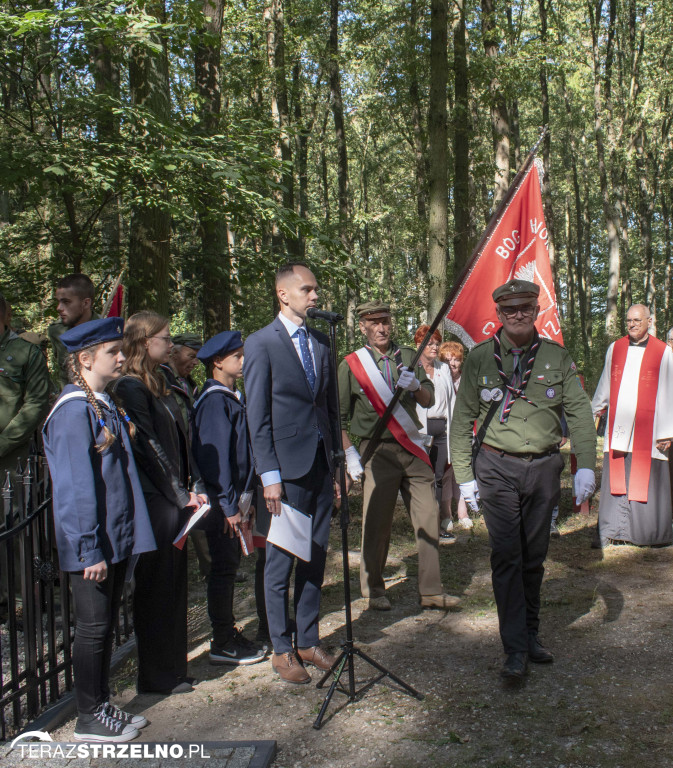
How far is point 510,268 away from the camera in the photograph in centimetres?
707

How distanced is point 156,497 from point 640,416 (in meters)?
5.28

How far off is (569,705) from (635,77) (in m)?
29.2

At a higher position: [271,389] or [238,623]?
[271,389]

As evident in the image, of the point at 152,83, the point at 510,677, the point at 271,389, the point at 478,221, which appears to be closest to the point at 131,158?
the point at 152,83

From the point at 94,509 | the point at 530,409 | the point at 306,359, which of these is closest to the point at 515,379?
the point at 530,409

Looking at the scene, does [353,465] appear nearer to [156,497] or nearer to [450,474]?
[156,497]

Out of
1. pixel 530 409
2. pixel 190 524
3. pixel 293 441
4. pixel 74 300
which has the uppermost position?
pixel 74 300

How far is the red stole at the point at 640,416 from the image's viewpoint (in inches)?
304

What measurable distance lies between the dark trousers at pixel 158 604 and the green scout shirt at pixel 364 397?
2146 millimetres

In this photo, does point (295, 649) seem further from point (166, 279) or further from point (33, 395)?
point (166, 279)

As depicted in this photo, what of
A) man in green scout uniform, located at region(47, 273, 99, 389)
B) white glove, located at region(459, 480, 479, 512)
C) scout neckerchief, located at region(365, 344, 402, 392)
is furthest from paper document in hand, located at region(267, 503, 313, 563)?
man in green scout uniform, located at region(47, 273, 99, 389)

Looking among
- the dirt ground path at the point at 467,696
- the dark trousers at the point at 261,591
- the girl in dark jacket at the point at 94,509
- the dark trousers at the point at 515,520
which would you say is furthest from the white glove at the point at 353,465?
the girl in dark jacket at the point at 94,509

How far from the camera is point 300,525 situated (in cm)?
470

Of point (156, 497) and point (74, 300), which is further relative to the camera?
point (74, 300)
